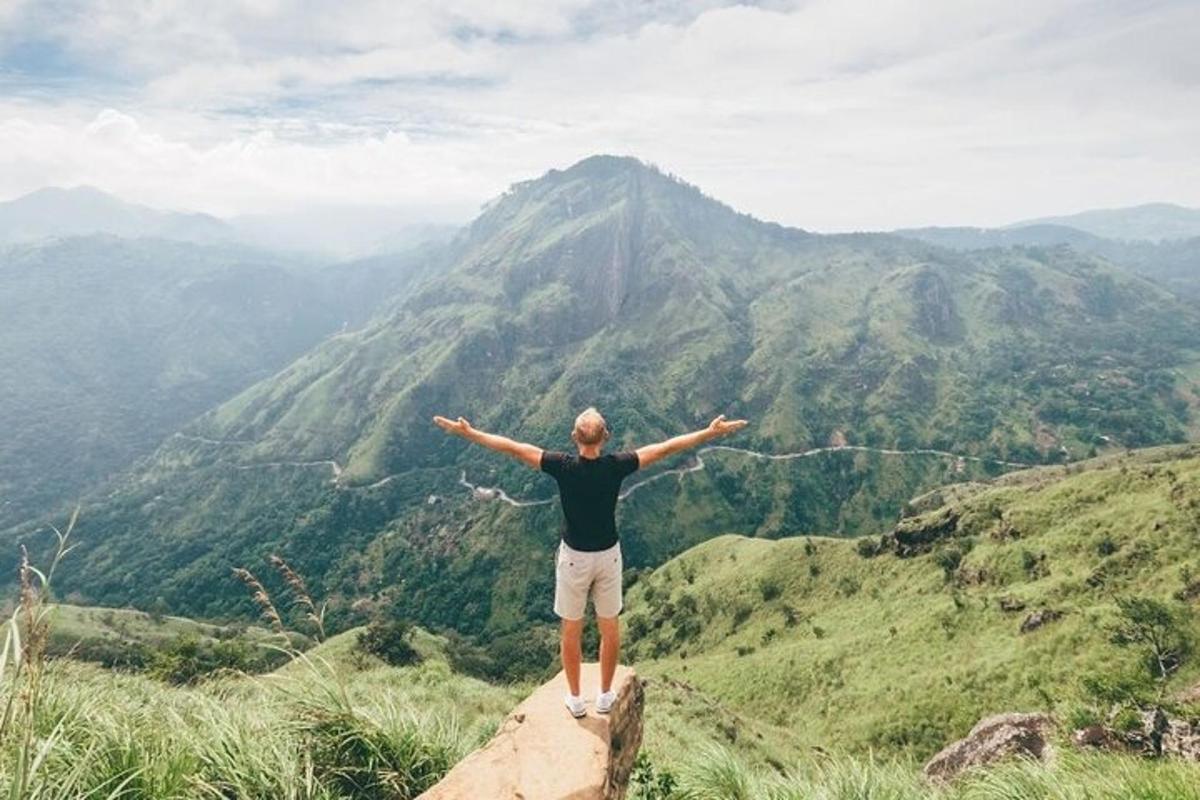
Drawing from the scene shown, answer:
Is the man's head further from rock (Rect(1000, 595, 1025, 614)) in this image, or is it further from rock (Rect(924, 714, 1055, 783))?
rock (Rect(1000, 595, 1025, 614))

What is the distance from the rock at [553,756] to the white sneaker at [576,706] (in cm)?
10

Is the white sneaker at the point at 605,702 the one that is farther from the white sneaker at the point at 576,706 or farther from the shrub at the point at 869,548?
the shrub at the point at 869,548

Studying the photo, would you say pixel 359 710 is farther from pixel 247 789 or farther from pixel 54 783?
pixel 54 783

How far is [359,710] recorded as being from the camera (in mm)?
9500

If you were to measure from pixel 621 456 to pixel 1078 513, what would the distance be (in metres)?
82.4

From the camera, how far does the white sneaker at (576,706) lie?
10.1m

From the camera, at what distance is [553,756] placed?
29.9 ft

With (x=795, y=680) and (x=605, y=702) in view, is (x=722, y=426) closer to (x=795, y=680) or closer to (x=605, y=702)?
(x=605, y=702)

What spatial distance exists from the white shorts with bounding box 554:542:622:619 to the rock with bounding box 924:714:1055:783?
53.5ft

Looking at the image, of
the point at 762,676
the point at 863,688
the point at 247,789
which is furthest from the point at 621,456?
the point at 762,676

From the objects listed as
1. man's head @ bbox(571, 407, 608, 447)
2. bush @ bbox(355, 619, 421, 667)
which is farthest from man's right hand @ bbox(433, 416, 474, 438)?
bush @ bbox(355, 619, 421, 667)

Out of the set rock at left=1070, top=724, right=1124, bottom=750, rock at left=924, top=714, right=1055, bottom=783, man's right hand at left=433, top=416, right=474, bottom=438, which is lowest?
rock at left=924, top=714, right=1055, bottom=783

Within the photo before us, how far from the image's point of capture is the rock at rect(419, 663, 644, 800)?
8.41 metres

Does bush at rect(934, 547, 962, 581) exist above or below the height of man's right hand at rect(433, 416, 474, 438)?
A: below
